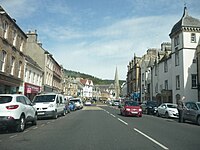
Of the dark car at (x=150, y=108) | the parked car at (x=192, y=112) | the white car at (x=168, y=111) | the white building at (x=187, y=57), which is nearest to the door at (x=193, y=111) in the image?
the parked car at (x=192, y=112)

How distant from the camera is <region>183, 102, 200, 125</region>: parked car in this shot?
63.5 feet

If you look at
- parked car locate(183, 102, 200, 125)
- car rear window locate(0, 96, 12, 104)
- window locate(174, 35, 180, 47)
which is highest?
window locate(174, 35, 180, 47)

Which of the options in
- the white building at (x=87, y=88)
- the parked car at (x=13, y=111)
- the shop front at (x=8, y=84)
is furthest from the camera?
the white building at (x=87, y=88)

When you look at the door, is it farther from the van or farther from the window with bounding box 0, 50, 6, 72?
the window with bounding box 0, 50, 6, 72

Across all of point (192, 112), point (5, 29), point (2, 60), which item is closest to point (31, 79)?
point (2, 60)

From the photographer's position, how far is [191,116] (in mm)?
20047

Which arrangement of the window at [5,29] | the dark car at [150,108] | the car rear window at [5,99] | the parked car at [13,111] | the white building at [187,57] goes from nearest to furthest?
1. the parked car at [13,111]
2. the car rear window at [5,99]
3. the window at [5,29]
4. the dark car at [150,108]
5. the white building at [187,57]

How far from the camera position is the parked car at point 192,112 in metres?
19.4

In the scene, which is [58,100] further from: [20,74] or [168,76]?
[168,76]

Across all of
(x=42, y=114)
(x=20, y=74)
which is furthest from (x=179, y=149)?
(x=20, y=74)

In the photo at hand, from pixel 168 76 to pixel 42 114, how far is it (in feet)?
90.6

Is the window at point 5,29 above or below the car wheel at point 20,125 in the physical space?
above

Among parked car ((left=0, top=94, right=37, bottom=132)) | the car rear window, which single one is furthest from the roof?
the car rear window

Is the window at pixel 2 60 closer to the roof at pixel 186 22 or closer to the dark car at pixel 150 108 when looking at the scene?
the dark car at pixel 150 108
